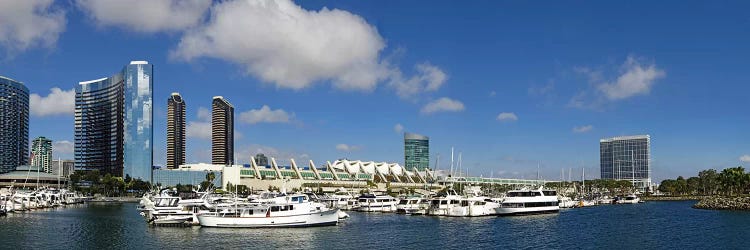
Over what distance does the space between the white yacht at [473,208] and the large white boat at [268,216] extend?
1360 inches

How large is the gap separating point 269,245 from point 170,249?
9714 mm

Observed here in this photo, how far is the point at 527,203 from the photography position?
375ft

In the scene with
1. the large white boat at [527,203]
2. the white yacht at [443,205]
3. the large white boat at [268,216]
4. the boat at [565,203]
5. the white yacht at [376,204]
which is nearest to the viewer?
the large white boat at [268,216]

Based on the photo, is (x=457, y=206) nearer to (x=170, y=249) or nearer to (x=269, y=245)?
(x=269, y=245)

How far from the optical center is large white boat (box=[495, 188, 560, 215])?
113250mm

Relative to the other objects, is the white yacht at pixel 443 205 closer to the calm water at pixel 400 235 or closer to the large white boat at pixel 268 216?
the calm water at pixel 400 235

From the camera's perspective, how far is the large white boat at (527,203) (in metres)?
113

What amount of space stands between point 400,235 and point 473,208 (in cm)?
3719

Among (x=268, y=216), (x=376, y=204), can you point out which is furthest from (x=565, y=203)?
(x=268, y=216)

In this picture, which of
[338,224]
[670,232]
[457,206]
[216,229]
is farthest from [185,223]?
[670,232]

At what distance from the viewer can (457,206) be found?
11400cm

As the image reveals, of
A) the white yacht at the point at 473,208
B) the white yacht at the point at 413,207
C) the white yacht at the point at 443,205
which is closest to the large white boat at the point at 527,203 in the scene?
the white yacht at the point at 473,208

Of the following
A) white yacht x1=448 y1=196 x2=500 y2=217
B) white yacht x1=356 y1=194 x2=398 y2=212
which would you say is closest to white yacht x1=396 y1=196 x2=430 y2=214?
white yacht x1=356 y1=194 x2=398 y2=212

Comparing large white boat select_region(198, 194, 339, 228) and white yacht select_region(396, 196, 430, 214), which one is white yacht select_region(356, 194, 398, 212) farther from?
large white boat select_region(198, 194, 339, 228)
